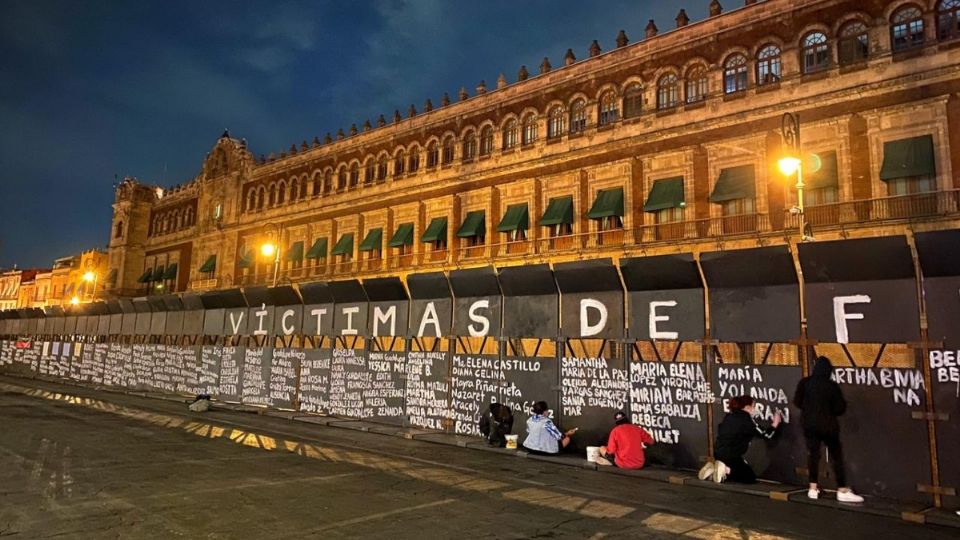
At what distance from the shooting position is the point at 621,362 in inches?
450

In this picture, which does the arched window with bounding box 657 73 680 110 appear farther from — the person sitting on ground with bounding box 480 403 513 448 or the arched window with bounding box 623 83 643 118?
the person sitting on ground with bounding box 480 403 513 448

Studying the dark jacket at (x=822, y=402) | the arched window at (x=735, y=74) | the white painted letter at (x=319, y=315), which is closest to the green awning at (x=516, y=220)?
the arched window at (x=735, y=74)

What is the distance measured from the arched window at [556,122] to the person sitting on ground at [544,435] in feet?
68.5

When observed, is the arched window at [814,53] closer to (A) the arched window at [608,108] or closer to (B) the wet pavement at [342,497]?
(A) the arched window at [608,108]

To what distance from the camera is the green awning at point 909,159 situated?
20328 millimetres

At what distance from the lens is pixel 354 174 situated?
131 ft

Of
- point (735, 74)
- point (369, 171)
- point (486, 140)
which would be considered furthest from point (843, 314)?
point (369, 171)

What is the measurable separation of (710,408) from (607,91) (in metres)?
21.7

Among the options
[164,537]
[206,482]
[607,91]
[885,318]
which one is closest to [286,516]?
[164,537]

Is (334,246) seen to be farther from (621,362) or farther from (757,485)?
(757,485)

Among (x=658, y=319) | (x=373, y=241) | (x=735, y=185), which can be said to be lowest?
(x=658, y=319)

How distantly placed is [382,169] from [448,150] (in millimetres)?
5724

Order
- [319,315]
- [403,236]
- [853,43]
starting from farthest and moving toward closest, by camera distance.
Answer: [403,236] < [853,43] < [319,315]

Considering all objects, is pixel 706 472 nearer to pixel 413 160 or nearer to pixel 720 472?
pixel 720 472
